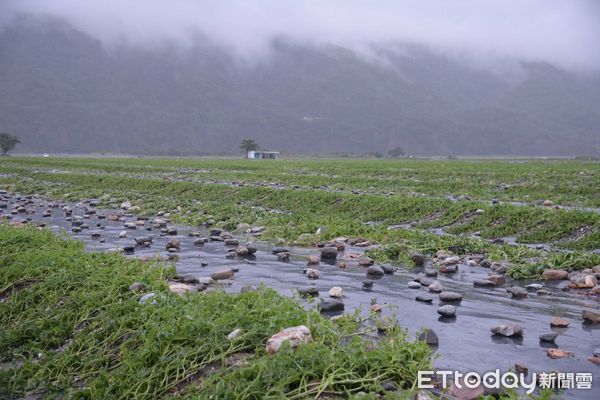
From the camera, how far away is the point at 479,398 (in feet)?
21.8

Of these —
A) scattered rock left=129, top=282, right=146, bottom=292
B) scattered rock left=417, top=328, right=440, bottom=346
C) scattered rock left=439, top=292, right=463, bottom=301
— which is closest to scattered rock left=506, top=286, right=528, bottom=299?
scattered rock left=439, top=292, right=463, bottom=301

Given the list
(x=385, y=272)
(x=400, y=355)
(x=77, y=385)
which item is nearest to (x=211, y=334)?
(x=77, y=385)

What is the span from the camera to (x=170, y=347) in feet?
26.2

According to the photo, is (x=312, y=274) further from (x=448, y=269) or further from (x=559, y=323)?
A: (x=559, y=323)

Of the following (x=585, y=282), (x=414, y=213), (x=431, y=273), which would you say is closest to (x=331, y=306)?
(x=431, y=273)

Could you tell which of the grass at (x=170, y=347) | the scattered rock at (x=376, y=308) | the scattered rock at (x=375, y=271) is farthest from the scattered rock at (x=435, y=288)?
the grass at (x=170, y=347)

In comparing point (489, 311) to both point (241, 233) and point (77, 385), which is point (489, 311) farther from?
point (241, 233)

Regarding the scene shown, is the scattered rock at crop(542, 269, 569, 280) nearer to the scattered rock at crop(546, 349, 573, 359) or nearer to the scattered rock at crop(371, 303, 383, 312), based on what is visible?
the scattered rock at crop(371, 303, 383, 312)

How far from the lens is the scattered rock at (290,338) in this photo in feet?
24.5

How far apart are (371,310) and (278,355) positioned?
3091 mm

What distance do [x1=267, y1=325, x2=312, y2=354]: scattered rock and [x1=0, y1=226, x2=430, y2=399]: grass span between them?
166 millimetres

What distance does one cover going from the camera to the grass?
22.9 ft

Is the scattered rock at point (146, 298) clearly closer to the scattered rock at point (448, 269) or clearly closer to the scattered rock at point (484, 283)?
the scattered rock at point (484, 283)

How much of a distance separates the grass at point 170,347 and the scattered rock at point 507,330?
1797mm
